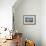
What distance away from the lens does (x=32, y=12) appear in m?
5.89

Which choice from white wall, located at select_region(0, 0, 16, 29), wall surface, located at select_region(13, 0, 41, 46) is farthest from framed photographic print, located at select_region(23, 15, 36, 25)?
white wall, located at select_region(0, 0, 16, 29)

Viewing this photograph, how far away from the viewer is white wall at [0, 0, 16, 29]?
4.55 metres

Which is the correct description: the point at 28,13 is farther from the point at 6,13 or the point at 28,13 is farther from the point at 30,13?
the point at 6,13

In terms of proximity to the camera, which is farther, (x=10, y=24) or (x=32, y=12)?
(x=32, y=12)

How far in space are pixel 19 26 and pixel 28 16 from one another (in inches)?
26.2

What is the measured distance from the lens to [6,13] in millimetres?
4574

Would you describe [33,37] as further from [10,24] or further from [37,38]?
[10,24]

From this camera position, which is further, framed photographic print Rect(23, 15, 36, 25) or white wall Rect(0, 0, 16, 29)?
framed photographic print Rect(23, 15, 36, 25)

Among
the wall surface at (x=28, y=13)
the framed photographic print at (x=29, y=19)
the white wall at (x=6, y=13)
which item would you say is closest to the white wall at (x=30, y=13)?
the wall surface at (x=28, y=13)

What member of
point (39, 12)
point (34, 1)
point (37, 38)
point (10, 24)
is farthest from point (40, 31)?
point (10, 24)

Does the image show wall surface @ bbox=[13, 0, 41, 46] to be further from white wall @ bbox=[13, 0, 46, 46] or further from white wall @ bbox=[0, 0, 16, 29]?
white wall @ bbox=[0, 0, 16, 29]

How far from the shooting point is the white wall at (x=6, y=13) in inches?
179

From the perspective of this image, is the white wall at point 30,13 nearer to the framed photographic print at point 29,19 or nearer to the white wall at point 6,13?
the framed photographic print at point 29,19

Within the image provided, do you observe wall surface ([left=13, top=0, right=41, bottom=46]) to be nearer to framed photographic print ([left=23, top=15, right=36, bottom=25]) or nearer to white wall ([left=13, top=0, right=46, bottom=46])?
white wall ([left=13, top=0, right=46, bottom=46])
